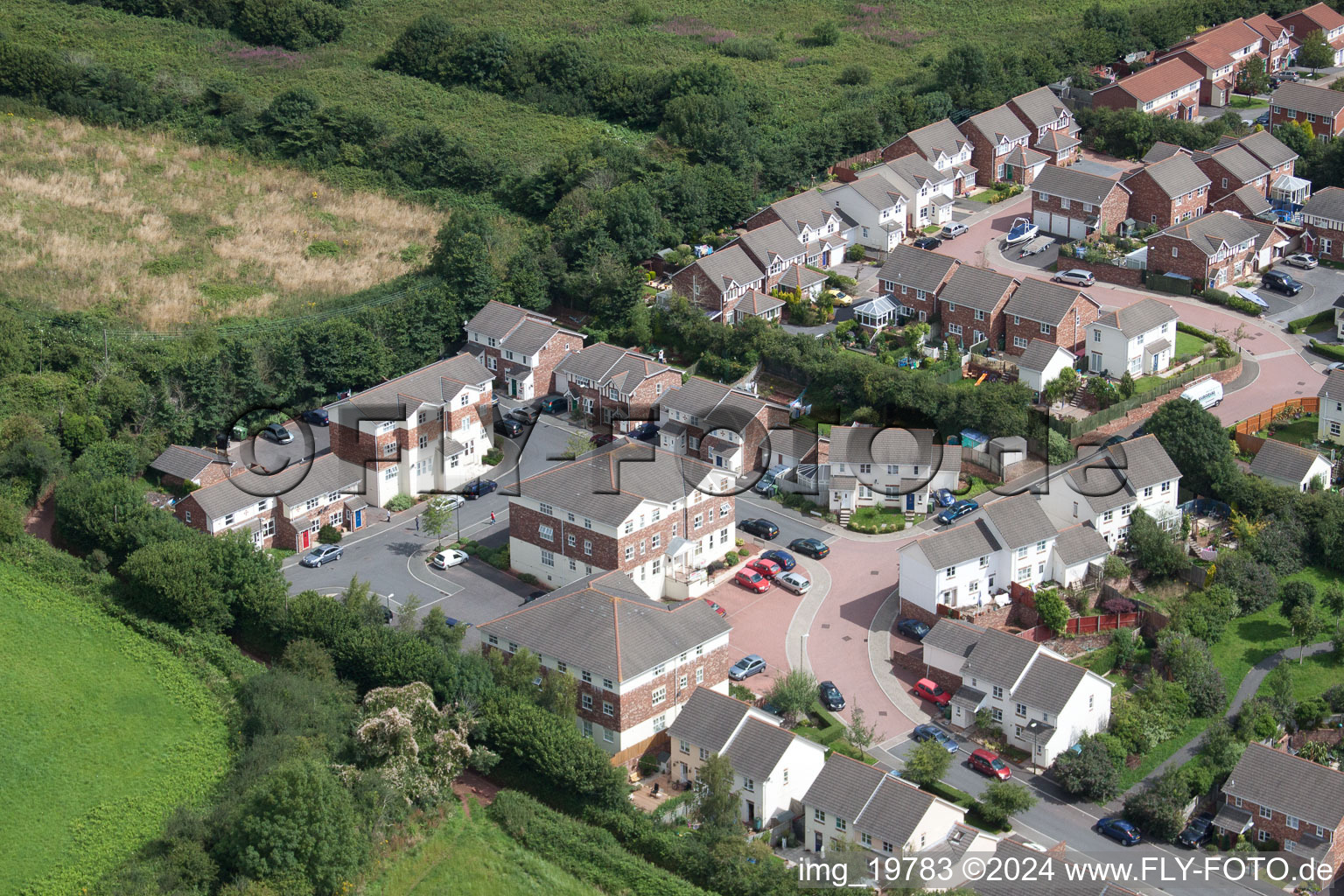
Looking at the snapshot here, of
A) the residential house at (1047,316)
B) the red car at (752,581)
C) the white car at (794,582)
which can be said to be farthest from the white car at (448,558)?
the residential house at (1047,316)

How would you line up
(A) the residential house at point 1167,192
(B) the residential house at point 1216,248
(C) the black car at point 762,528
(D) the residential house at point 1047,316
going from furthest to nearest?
(A) the residential house at point 1167,192 → (B) the residential house at point 1216,248 → (D) the residential house at point 1047,316 → (C) the black car at point 762,528

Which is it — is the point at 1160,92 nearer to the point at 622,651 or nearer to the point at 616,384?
the point at 616,384

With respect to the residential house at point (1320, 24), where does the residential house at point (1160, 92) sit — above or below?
below

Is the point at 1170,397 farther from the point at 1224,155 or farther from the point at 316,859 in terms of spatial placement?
the point at 316,859

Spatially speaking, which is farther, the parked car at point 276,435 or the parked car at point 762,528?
the parked car at point 276,435

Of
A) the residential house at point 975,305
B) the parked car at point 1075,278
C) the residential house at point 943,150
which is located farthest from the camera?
the residential house at point 943,150

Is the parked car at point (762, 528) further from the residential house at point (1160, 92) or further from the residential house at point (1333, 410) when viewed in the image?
the residential house at point (1160, 92)
